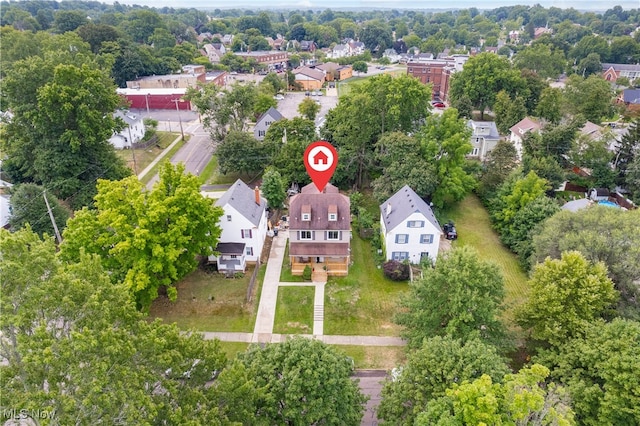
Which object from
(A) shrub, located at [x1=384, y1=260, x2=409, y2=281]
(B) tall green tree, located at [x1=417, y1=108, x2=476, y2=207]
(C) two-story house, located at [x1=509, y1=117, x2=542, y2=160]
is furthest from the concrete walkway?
(C) two-story house, located at [x1=509, y1=117, x2=542, y2=160]

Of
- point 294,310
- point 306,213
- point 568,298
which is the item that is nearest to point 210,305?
point 294,310

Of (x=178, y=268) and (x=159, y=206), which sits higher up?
(x=159, y=206)

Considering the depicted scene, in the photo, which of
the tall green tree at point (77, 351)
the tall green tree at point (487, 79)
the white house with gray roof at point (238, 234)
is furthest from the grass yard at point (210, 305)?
the tall green tree at point (487, 79)

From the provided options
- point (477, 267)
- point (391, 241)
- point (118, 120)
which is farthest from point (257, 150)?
point (477, 267)

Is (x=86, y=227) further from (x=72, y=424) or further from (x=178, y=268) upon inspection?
(x=72, y=424)

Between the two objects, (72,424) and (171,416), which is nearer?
(72,424)

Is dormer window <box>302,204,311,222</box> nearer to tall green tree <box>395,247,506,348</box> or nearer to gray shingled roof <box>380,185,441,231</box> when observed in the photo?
gray shingled roof <box>380,185,441,231</box>
